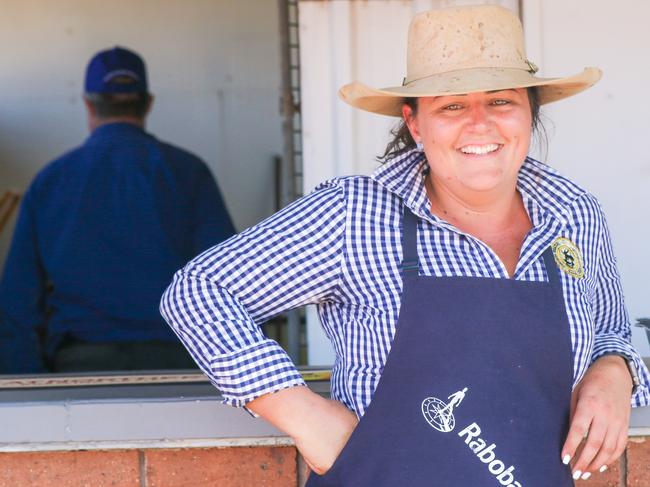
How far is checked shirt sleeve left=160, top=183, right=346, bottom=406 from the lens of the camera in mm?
1824

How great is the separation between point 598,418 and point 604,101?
1.31m

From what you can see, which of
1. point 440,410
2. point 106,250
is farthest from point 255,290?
point 106,250

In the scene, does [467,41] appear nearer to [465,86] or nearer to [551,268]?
[465,86]

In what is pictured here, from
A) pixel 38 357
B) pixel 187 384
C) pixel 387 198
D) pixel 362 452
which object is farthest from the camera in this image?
pixel 38 357

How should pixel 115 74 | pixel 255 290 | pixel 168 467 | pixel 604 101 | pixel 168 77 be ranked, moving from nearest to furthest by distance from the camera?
pixel 255 290 → pixel 168 467 → pixel 604 101 → pixel 115 74 → pixel 168 77

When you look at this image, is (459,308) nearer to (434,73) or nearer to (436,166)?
(436,166)

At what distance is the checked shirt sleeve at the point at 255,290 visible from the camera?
182cm

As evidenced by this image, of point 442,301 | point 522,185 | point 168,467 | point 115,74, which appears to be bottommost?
point 168,467

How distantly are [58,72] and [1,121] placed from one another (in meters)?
0.34

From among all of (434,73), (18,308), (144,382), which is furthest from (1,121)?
(434,73)

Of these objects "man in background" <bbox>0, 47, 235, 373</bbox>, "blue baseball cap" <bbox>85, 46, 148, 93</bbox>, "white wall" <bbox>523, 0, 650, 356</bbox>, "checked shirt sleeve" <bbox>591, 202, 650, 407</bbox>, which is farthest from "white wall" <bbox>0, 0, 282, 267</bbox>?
"checked shirt sleeve" <bbox>591, 202, 650, 407</bbox>

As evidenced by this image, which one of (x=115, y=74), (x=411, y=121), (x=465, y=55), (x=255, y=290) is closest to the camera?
(x=255, y=290)

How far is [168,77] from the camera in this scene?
471 cm

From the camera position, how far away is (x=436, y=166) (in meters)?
2.01
